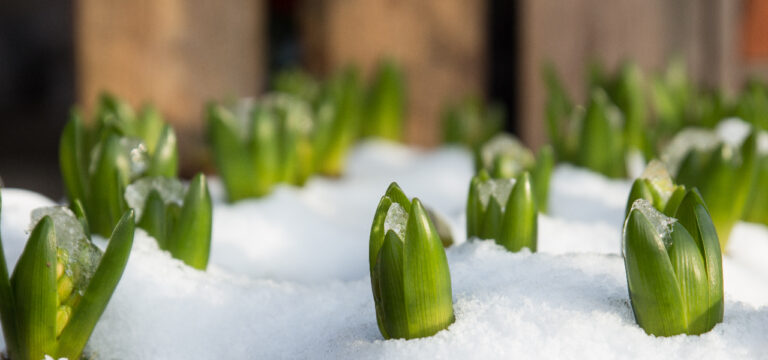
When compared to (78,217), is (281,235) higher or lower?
lower

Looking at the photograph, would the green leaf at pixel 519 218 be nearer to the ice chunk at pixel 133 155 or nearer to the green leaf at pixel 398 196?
the green leaf at pixel 398 196

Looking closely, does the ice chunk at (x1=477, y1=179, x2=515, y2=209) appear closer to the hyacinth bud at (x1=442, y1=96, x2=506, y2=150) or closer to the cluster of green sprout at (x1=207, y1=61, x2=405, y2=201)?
the cluster of green sprout at (x1=207, y1=61, x2=405, y2=201)

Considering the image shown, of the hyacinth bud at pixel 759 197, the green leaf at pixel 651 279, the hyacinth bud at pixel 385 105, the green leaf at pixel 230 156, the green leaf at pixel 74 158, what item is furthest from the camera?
the hyacinth bud at pixel 385 105

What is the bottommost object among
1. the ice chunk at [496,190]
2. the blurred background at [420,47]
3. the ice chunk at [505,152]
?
the ice chunk at [505,152]

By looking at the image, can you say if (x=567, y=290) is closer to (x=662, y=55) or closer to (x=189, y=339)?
(x=189, y=339)

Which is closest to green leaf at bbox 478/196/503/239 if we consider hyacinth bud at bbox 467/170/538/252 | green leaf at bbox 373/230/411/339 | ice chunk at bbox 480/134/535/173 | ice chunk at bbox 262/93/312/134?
hyacinth bud at bbox 467/170/538/252

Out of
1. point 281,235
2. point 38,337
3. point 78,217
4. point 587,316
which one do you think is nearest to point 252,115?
point 281,235

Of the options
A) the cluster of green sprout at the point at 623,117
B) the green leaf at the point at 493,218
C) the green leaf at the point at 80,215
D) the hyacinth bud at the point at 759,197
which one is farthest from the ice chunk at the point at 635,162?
the green leaf at the point at 80,215
